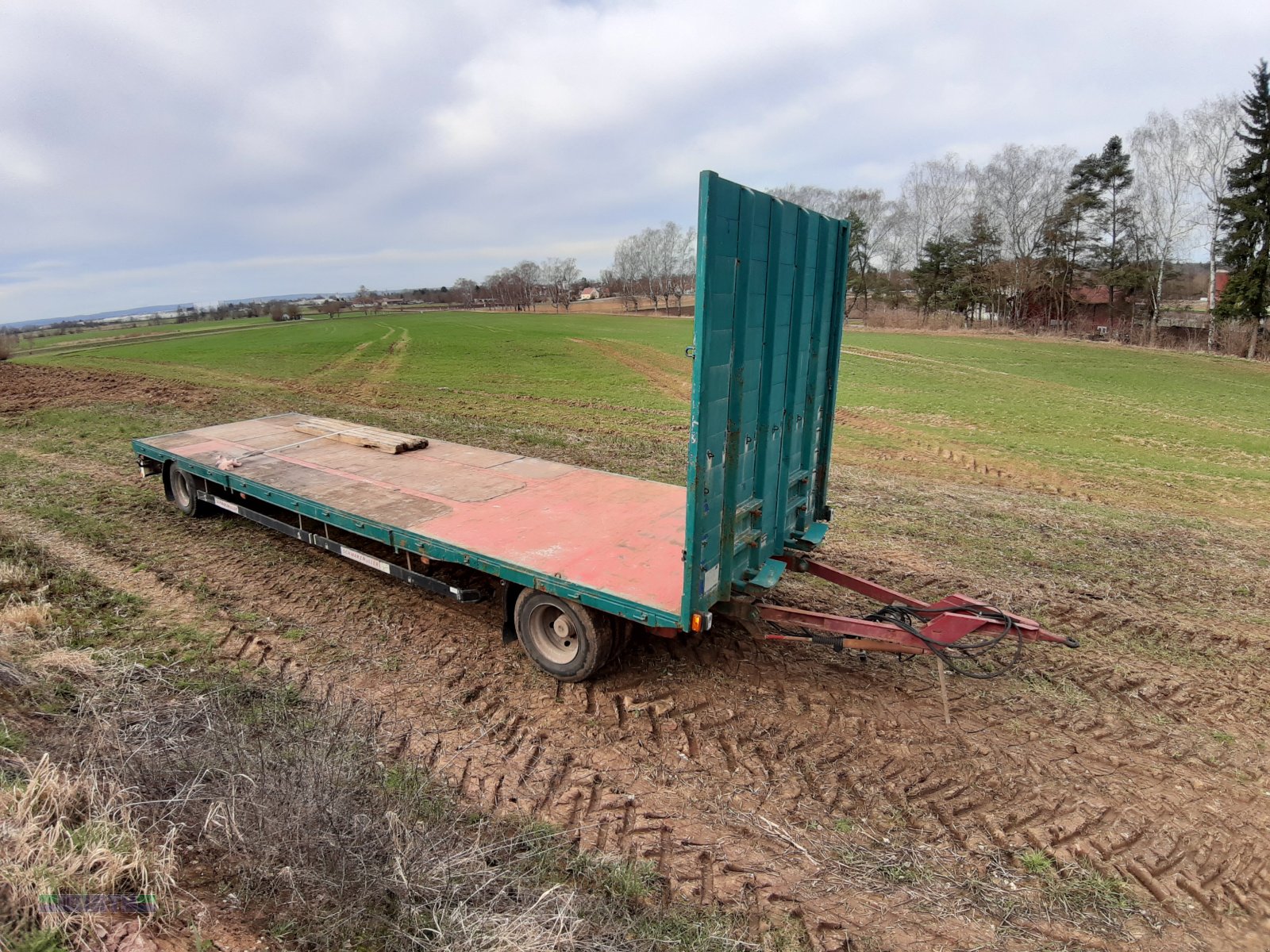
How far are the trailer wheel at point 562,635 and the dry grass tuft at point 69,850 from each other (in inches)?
104

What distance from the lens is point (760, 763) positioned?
4.47 m

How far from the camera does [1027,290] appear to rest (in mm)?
55906

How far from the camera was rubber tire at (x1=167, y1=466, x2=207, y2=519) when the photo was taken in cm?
864

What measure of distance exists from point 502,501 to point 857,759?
3935mm

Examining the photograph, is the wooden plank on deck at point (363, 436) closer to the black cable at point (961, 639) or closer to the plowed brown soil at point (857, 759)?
the plowed brown soil at point (857, 759)

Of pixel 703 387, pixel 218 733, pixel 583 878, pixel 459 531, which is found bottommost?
pixel 583 878

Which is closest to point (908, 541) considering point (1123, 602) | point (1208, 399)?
point (1123, 602)

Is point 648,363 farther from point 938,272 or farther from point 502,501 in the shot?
point 938,272

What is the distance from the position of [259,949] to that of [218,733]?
1.80 m

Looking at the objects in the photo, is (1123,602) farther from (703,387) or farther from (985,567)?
(703,387)

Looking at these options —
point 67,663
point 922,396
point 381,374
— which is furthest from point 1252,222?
point 67,663

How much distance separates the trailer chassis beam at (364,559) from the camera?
18.4 feet
